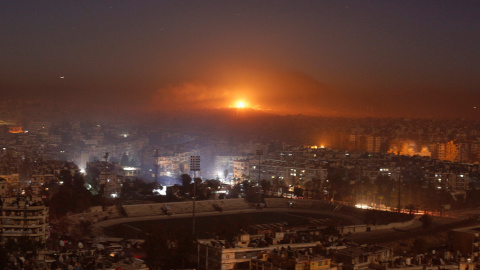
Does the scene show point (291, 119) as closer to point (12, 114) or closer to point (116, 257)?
point (12, 114)

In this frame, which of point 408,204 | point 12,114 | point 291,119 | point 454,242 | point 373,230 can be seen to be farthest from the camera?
point 291,119

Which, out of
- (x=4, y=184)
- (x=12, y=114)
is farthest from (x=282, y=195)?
(x=12, y=114)

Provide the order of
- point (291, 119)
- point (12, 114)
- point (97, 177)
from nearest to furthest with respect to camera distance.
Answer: point (97, 177)
point (12, 114)
point (291, 119)

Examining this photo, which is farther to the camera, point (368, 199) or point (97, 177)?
point (97, 177)

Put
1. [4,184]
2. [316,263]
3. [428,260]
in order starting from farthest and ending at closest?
1. [4,184]
2. [428,260]
3. [316,263]

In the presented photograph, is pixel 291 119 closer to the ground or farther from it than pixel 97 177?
farther from it

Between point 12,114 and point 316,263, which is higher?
point 12,114

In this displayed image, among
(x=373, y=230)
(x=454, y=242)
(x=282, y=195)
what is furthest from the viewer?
(x=282, y=195)

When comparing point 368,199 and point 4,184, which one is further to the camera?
point 368,199

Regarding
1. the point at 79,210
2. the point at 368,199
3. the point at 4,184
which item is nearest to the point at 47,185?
the point at 4,184

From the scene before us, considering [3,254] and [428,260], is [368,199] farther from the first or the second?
[3,254]
